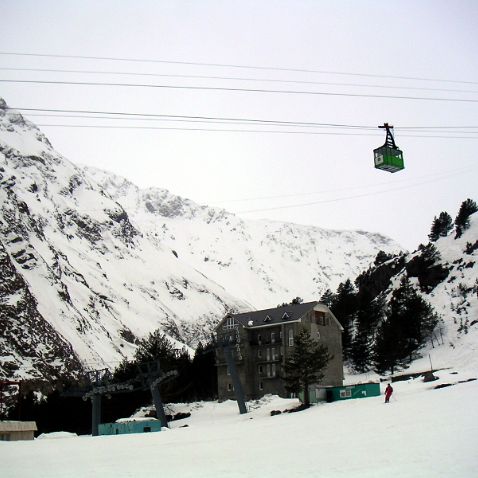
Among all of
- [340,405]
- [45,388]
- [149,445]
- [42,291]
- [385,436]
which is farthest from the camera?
[42,291]

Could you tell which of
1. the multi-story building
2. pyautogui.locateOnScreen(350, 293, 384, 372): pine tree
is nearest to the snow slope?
the multi-story building

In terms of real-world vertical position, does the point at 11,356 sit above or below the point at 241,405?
above

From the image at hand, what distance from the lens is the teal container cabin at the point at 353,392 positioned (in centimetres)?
6488

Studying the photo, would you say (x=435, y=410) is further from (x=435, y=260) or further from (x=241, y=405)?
(x=435, y=260)

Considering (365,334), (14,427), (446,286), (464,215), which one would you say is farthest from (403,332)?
(14,427)

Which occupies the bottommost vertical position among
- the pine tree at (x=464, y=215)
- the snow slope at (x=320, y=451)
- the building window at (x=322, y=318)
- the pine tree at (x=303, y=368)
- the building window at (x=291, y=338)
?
the snow slope at (x=320, y=451)

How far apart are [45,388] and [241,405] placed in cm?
7474

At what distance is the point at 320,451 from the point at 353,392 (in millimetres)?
36110

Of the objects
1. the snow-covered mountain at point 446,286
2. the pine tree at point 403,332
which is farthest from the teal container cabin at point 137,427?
the pine tree at point 403,332

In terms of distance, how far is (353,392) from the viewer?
2648 inches

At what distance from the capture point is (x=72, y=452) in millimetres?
41281

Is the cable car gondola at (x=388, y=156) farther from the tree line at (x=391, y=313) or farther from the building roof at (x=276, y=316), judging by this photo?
the tree line at (x=391, y=313)

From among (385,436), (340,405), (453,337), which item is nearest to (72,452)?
(385,436)

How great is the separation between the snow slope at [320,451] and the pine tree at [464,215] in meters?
80.5
